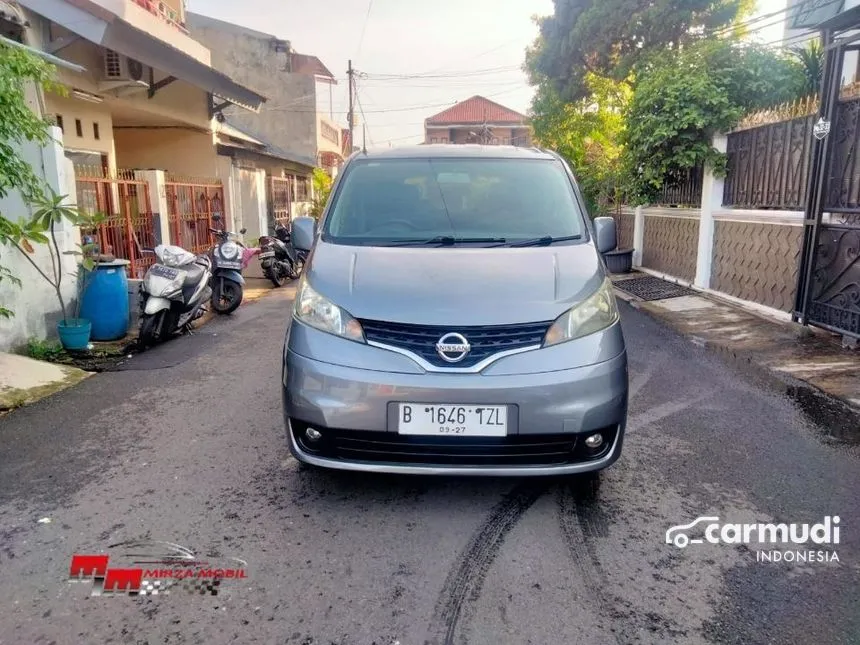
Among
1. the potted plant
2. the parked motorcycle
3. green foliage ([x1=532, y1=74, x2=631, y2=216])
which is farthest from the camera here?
green foliage ([x1=532, y1=74, x2=631, y2=216])

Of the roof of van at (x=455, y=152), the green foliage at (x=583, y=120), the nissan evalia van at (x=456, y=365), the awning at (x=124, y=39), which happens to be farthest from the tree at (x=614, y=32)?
the nissan evalia van at (x=456, y=365)

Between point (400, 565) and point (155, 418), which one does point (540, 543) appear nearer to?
point (400, 565)

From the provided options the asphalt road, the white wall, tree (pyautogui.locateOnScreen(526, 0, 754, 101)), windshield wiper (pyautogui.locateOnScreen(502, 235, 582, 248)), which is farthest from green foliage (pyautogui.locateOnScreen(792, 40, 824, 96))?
the white wall

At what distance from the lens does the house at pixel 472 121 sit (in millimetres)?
48312

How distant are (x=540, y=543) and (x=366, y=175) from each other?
2482mm

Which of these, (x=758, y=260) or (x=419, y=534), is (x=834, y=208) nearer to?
(x=758, y=260)

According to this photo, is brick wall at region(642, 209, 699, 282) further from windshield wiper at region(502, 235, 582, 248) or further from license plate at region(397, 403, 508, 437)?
license plate at region(397, 403, 508, 437)

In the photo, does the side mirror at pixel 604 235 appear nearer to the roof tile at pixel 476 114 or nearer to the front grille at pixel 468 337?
the front grille at pixel 468 337

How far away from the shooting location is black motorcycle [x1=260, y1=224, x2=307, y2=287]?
11555 millimetres

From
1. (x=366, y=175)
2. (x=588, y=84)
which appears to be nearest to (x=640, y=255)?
(x=588, y=84)

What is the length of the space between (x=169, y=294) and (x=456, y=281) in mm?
4417

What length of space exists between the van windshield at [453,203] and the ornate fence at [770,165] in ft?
13.2

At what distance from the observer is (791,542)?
2727 mm

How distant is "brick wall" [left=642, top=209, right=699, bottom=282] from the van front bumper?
7.37m
